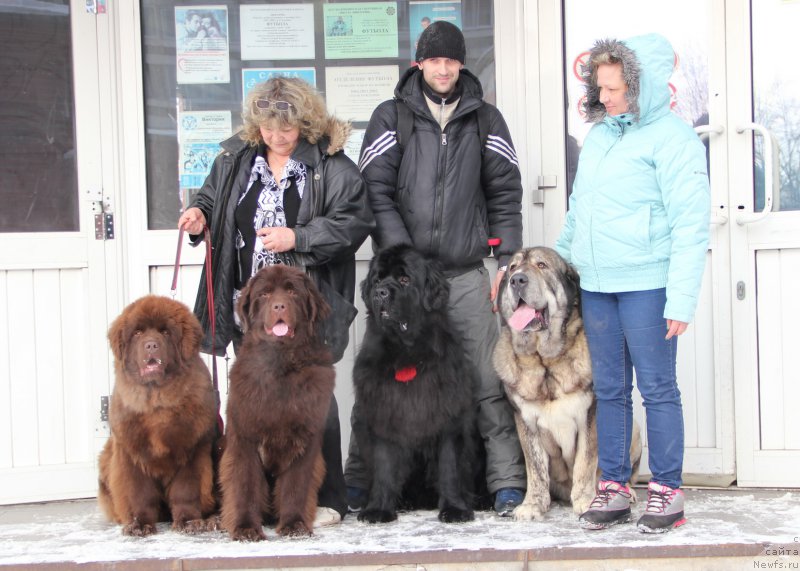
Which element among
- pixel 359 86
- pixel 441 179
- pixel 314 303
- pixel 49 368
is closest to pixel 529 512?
pixel 314 303

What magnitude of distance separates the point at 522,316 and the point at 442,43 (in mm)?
1473

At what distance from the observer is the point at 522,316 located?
4.39 meters

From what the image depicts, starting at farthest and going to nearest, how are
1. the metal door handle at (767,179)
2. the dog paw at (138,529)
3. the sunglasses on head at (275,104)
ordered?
the metal door handle at (767,179) → the sunglasses on head at (275,104) → the dog paw at (138,529)

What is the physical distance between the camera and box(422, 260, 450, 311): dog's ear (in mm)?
4430

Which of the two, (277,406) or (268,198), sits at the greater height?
(268,198)

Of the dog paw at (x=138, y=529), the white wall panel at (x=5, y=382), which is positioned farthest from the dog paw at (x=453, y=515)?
the white wall panel at (x=5, y=382)

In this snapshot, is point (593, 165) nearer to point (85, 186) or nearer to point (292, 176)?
point (292, 176)

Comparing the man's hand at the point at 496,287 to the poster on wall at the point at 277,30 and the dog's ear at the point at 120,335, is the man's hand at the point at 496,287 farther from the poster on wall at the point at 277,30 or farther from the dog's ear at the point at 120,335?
the poster on wall at the point at 277,30

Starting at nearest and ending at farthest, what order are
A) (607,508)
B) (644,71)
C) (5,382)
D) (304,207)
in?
(644,71)
(607,508)
(304,207)
(5,382)

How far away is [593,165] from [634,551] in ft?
5.74

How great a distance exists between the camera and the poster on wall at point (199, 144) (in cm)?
553

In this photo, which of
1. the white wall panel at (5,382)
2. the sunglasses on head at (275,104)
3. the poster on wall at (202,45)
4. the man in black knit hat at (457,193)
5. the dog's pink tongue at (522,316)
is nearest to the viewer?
the dog's pink tongue at (522,316)

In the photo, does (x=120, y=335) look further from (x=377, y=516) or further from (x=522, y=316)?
(x=522, y=316)

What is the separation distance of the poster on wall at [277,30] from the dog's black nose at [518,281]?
2.12 metres
